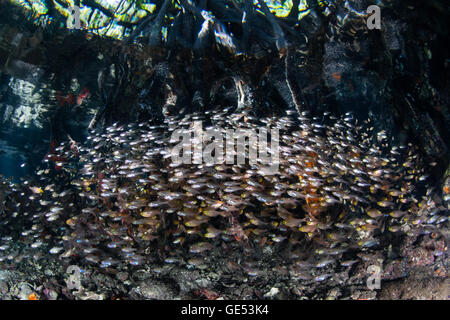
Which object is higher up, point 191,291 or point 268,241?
point 268,241

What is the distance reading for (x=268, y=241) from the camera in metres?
6.43

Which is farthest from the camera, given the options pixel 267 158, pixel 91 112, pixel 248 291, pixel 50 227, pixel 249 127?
pixel 91 112

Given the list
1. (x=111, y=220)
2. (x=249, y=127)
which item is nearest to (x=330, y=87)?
(x=249, y=127)

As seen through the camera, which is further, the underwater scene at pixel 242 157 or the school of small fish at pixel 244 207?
the underwater scene at pixel 242 157

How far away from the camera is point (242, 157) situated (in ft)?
19.9

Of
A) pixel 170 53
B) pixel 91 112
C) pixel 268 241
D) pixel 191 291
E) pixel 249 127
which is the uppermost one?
pixel 170 53

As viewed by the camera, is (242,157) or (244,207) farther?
(242,157)

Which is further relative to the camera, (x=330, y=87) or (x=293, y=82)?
(x=330, y=87)

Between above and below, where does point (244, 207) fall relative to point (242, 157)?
below

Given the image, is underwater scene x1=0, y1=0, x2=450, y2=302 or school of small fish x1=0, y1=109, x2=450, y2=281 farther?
underwater scene x1=0, y1=0, x2=450, y2=302

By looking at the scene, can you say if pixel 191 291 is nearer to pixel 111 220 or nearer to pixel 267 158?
pixel 111 220

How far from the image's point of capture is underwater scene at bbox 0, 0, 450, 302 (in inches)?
216

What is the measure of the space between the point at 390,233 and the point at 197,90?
679 cm

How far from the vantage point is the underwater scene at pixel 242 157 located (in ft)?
18.0
